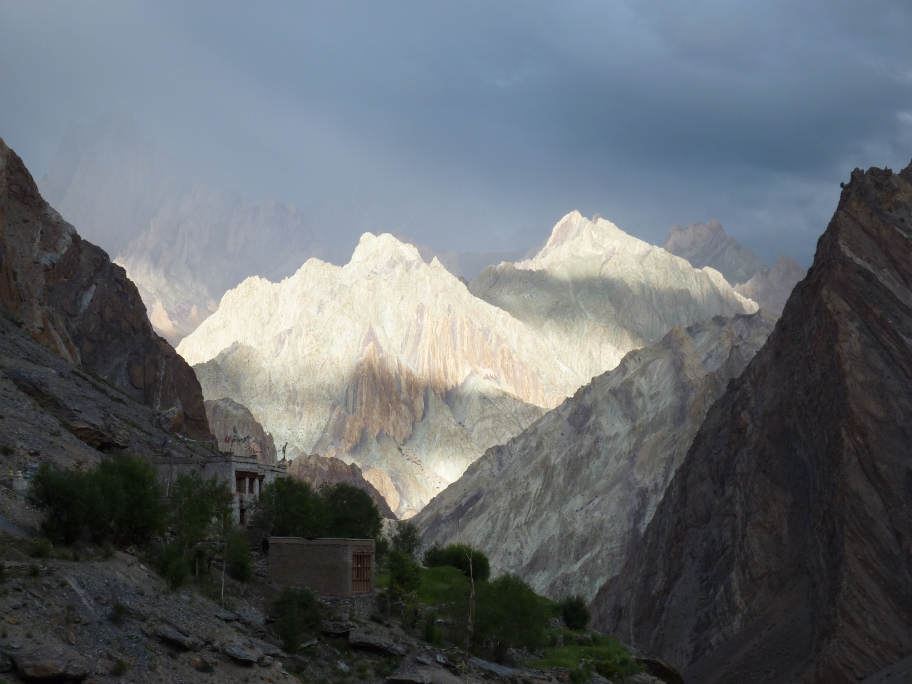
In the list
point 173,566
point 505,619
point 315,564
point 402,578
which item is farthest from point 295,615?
point 505,619

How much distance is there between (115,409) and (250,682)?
39.1 m

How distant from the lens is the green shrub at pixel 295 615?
Answer: 113 feet

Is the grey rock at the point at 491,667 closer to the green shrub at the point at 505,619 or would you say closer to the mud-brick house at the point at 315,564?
Answer: the green shrub at the point at 505,619

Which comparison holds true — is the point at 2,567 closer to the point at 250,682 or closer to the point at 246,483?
the point at 250,682

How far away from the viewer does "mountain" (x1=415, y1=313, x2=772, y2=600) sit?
135375 mm

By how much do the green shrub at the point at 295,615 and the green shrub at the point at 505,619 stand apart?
8876 millimetres

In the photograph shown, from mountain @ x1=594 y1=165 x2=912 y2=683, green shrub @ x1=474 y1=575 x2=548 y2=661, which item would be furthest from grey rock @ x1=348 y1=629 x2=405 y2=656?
mountain @ x1=594 y1=165 x2=912 y2=683

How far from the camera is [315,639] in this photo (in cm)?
3578

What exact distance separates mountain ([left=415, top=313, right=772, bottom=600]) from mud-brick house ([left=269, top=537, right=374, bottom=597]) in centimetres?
8668

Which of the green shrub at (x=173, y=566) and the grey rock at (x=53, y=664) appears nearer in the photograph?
the grey rock at (x=53, y=664)

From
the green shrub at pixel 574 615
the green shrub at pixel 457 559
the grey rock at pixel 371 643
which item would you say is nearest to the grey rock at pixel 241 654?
the grey rock at pixel 371 643

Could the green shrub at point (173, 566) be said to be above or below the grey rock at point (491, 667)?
above

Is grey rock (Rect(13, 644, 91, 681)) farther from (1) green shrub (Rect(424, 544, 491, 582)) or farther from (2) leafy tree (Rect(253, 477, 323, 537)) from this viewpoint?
(1) green shrub (Rect(424, 544, 491, 582))

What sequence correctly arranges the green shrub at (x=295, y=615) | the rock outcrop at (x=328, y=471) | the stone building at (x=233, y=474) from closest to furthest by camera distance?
1. the green shrub at (x=295, y=615)
2. the stone building at (x=233, y=474)
3. the rock outcrop at (x=328, y=471)
